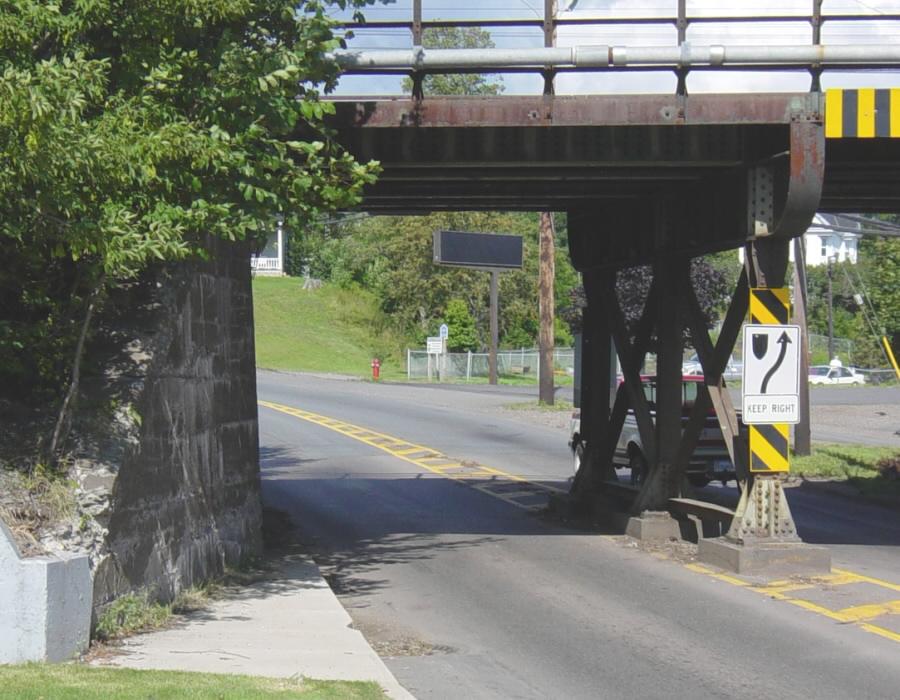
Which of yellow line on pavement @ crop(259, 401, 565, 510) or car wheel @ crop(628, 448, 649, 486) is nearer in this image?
car wheel @ crop(628, 448, 649, 486)

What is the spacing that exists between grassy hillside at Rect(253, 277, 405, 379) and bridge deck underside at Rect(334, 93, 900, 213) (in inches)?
1924

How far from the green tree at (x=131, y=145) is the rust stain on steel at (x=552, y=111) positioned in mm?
1984

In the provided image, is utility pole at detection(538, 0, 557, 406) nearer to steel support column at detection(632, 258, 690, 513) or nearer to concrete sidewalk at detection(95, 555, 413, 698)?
steel support column at detection(632, 258, 690, 513)

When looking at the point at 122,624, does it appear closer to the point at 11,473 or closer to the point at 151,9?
the point at 11,473

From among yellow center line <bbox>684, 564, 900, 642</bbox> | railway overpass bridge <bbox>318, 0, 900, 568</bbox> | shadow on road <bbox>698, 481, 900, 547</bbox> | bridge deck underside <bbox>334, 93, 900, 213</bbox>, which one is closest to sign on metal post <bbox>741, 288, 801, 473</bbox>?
railway overpass bridge <bbox>318, 0, 900, 568</bbox>

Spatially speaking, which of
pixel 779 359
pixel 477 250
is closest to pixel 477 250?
pixel 477 250

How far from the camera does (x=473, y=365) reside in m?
65.6

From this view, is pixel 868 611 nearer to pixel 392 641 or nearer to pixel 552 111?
pixel 392 641

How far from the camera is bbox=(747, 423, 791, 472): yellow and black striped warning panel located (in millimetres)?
12344

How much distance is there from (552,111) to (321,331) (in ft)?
207

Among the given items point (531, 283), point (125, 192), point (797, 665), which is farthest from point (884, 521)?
point (531, 283)

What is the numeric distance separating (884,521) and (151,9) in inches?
491

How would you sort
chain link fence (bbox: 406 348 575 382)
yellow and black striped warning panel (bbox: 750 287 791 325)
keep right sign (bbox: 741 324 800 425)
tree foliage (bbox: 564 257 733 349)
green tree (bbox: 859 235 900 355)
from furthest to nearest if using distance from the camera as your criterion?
chain link fence (bbox: 406 348 575 382) → tree foliage (bbox: 564 257 733 349) → green tree (bbox: 859 235 900 355) → yellow and black striped warning panel (bbox: 750 287 791 325) → keep right sign (bbox: 741 324 800 425)

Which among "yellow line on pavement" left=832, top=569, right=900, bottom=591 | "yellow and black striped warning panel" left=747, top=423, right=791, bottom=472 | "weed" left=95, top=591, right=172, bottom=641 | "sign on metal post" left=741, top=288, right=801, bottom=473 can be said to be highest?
"sign on metal post" left=741, top=288, right=801, bottom=473
